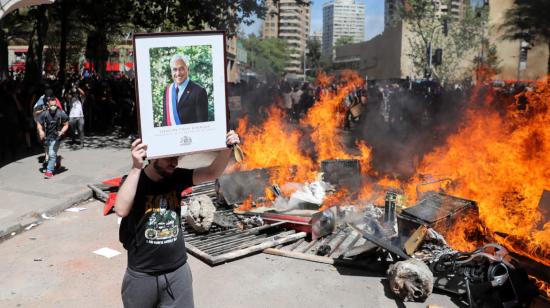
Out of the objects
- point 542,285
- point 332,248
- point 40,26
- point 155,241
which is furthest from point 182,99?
point 40,26

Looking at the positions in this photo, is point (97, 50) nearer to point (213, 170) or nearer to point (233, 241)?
point (233, 241)

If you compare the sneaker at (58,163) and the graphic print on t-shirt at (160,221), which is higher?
the graphic print on t-shirt at (160,221)

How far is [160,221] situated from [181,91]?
30.7 inches

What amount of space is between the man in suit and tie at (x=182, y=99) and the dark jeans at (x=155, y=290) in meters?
0.92

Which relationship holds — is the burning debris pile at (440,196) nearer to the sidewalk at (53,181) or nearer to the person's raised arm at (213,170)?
the person's raised arm at (213,170)

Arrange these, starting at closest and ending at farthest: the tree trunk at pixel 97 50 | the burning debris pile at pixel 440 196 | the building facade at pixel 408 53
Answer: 1. the burning debris pile at pixel 440 196
2. the tree trunk at pixel 97 50
3. the building facade at pixel 408 53

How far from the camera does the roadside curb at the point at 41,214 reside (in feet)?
21.9

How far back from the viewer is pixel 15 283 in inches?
199

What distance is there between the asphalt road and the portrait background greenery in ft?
8.92

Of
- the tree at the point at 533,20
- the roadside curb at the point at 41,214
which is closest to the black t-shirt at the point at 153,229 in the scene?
the roadside curb at the point at 41,214

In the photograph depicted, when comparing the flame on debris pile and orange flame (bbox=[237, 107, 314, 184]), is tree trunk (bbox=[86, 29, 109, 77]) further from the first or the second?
orange flame (bbox=[237, 107, 314, 184])

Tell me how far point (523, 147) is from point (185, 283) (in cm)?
677

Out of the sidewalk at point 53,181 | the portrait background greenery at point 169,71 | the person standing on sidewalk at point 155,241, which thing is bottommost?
the sidewalk at point 53,181

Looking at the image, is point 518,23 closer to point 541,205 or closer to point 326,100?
point 326,100
